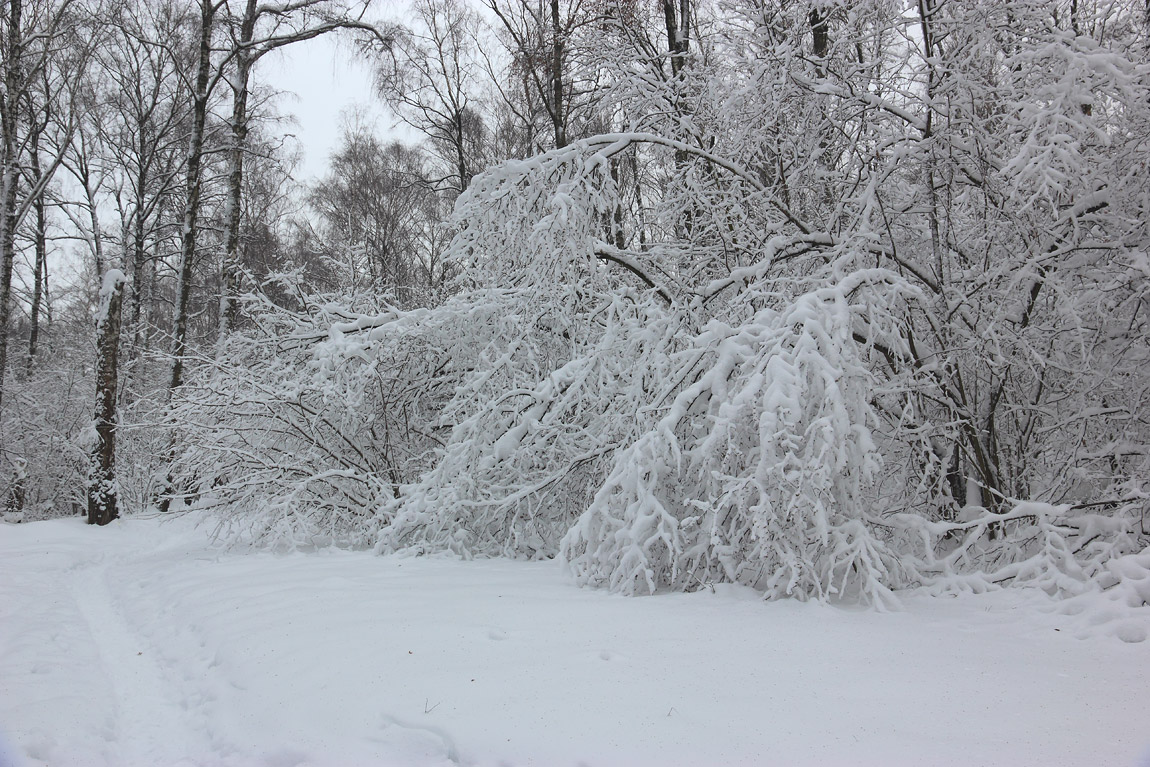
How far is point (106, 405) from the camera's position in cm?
976

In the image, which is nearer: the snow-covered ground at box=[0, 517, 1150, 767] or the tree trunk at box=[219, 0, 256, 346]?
the snow-covered ground at box=[0, 517, 1150, 767]

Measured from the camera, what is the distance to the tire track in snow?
102 inches

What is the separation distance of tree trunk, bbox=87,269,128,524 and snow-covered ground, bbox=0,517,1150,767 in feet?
19.8

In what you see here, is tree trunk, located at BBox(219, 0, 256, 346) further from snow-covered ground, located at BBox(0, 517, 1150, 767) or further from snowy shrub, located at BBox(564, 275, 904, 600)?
snowy shrub, located at BBox(564, 275, 904, 600)

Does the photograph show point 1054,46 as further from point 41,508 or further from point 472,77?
point 41,508

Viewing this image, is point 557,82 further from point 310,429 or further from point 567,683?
point 567,683

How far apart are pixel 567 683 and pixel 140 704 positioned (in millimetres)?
1991

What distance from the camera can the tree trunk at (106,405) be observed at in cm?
947

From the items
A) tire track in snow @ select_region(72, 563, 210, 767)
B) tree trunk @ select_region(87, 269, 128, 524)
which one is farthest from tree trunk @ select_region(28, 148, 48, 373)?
tire track in snow @ select_region(72, 563, 210, 767)

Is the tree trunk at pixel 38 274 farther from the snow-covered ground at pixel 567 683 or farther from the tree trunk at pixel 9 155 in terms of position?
the snow-covered ground at pixel 567 683

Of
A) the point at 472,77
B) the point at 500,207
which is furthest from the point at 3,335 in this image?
the point at 472,77

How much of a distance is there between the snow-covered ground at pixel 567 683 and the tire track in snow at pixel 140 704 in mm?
13

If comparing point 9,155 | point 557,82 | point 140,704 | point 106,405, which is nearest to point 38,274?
point 9,155

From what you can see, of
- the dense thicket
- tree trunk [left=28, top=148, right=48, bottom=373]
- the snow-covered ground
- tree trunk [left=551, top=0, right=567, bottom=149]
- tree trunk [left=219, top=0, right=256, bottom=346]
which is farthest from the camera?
tree trunk [left=28, top=148, right=48, bottom=373]
